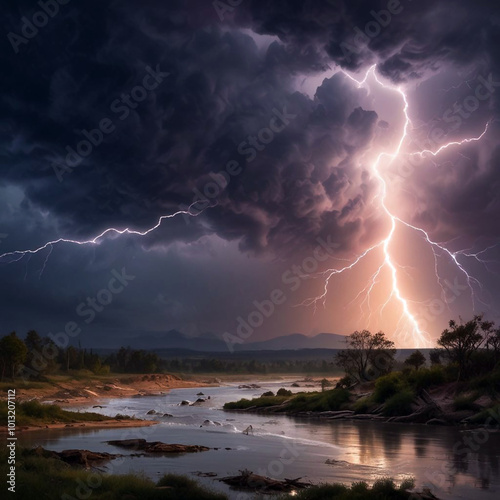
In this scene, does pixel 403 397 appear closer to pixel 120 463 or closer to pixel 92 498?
pixel 120 463

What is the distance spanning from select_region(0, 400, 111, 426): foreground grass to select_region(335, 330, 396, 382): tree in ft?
118

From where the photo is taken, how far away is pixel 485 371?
2128 inches

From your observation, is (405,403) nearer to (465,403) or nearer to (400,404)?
(400,404)

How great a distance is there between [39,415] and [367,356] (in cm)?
4378

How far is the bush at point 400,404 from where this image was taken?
5556 cm

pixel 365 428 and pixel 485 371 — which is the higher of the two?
pixel 485 371

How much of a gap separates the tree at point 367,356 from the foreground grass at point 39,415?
35838 millimetres

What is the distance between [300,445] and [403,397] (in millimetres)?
21994

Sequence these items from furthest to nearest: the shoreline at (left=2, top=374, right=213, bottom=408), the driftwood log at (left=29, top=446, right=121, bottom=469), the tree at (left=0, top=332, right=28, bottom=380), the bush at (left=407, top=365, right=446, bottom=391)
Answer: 1. the tree at (left=0, top=332, right=28, bottom=380)
2. the shoreline at (left=2, top=374, right=213, bottom=408)
3. the bush at (left=407, top=365, right=446, bottom=391)
4. the driftwood log at (left=29, top=446, right=121, bottom=469)

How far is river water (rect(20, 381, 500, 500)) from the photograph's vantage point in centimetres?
2475

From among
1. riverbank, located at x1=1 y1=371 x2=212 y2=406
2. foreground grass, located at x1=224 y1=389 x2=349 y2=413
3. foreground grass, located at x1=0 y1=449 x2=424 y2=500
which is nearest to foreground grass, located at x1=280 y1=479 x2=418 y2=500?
foreground grass, located at x1=0 y1=449 x2=424 y2=500

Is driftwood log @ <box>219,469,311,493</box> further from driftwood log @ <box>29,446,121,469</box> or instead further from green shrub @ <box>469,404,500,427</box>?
green shrub @ <box>469,404,500,427</box>

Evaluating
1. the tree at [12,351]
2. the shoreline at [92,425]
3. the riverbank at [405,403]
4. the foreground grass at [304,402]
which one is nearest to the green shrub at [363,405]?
the riverbank at [405,403]

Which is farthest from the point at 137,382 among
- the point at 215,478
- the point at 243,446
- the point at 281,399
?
the point at 215,478
